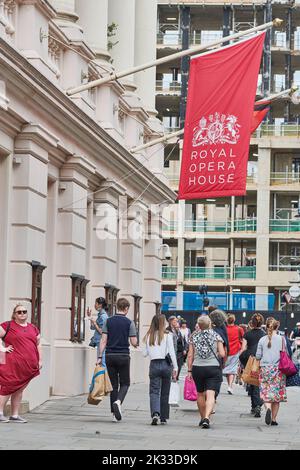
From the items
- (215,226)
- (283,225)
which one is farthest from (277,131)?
(215,226)

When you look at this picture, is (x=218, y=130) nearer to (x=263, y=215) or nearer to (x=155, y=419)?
(x=155, y=419)

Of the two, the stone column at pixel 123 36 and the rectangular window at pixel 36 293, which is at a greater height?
the stone column at pixel 123 36

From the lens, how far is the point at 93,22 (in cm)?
2769

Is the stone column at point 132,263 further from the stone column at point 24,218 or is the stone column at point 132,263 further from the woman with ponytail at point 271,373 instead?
the woman with ponytail at point 271,373

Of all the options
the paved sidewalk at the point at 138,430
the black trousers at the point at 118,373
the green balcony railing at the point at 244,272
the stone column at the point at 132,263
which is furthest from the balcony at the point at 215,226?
the black trousers at the point at 118,373

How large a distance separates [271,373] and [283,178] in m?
59.6

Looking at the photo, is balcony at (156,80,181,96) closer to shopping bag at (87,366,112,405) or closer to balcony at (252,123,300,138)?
balcony at (252,123,300,138)

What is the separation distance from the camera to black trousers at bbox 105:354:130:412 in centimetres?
1927

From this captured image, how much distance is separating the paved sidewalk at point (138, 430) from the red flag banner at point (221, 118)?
3.89 m

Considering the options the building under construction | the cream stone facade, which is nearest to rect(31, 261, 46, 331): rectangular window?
the cream stone facade

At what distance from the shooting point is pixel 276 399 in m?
19.8

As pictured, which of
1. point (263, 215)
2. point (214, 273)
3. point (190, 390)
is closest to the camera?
point (190, 390)

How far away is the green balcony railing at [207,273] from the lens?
79.3 m

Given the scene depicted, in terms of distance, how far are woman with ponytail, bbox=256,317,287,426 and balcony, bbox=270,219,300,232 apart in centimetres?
5846
